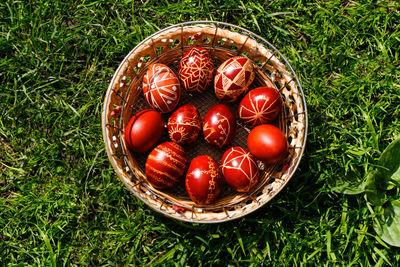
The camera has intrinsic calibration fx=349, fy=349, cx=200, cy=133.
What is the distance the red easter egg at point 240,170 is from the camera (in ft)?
8.66

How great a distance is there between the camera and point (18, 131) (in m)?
3.29

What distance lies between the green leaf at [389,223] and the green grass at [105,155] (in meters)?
0.07

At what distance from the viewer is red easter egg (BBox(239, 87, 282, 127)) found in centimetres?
271

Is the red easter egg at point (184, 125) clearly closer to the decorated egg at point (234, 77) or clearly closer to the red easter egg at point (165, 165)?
the red easter egg at point (165, 165)

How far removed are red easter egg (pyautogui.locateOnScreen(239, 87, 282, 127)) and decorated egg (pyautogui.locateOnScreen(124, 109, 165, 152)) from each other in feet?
2.25

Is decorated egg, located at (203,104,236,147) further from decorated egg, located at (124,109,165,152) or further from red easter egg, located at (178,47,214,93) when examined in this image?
decorated egg, located at (124,109,165,152)

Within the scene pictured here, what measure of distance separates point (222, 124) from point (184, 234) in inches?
39.9

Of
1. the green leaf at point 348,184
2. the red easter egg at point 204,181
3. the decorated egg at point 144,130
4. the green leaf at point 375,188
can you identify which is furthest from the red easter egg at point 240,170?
the green leaf at point 375,188

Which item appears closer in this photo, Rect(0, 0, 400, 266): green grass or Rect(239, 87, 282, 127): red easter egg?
Rect(239, 87, 282, 127): red easter egg

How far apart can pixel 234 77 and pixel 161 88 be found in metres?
Result: 0.58

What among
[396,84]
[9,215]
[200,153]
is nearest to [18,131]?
[9,215]

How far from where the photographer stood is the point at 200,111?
10.1 ft

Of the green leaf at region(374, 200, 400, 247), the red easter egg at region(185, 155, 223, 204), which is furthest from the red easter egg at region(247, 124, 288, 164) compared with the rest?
the green leaf at region(374, 200, 400, 247)

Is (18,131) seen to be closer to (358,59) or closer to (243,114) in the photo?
(243,114)
